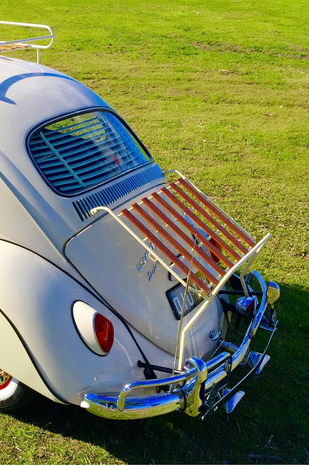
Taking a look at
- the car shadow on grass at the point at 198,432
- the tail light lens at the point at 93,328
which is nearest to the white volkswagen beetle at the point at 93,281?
the tail light lens at the point at 93,328

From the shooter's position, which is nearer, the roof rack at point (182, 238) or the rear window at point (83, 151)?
the roof rack at point (182, 238)

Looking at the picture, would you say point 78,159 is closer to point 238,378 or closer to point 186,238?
point 186,238

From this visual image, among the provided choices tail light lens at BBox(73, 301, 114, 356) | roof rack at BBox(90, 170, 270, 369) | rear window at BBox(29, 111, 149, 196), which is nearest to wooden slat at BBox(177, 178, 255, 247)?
roof rack at BBox(90, 170, 270, 369)

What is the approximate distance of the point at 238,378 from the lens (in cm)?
358

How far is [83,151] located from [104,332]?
132 centimetres

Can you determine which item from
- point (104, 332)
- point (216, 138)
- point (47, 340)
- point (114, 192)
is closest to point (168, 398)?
point (104, 332)

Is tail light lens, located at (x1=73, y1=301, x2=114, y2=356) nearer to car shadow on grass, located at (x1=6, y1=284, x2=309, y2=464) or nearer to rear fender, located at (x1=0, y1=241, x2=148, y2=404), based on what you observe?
rear fender, located at (x1=0, y1=241, x2=148, y2=404)

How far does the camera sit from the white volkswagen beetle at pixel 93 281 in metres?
2.51

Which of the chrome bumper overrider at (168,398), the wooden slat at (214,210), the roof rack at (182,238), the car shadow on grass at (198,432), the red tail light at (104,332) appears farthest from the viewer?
the wooden slat at (214,210)

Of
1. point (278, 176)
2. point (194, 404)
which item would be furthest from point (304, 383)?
point (278, 176)

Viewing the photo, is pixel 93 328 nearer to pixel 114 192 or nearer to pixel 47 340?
pixel 47 340

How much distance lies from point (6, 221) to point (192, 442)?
1.90 metres

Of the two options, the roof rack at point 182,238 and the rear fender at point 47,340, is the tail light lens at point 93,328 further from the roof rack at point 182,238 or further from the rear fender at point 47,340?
the roof rack at point 182,238

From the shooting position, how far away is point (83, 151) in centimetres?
316
